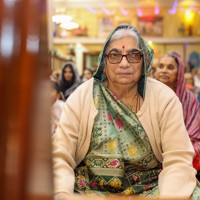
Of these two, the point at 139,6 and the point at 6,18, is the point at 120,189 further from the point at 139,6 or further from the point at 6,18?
the point at 139,6

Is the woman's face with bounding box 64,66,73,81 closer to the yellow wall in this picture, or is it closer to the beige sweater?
the beige sweater

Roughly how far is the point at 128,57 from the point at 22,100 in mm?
1645

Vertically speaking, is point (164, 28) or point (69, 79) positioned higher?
point (164, 28)

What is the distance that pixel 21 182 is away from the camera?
11.8 inches

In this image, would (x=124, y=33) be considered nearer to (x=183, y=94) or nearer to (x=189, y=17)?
(x=183, y=94)

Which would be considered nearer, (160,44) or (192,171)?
(192,171)

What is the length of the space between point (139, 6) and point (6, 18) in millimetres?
14027

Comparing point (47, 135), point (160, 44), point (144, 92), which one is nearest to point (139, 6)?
point (160, 44)

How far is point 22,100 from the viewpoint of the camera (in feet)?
1.02

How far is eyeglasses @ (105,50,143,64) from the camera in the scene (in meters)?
1.93

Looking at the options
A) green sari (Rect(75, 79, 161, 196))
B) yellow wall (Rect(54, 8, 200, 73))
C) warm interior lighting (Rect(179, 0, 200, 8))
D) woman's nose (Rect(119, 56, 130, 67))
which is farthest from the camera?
yellow wall (Rect(54, 8, 200, 73))

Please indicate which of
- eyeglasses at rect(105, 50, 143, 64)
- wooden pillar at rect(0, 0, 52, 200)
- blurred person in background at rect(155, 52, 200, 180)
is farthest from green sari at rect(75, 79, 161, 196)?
wooden pillar at rect(0, 0, 52, 200)

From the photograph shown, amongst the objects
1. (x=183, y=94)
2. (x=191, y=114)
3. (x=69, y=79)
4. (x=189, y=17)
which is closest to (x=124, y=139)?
(x=191, y=114)

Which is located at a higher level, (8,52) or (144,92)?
(8,52)
